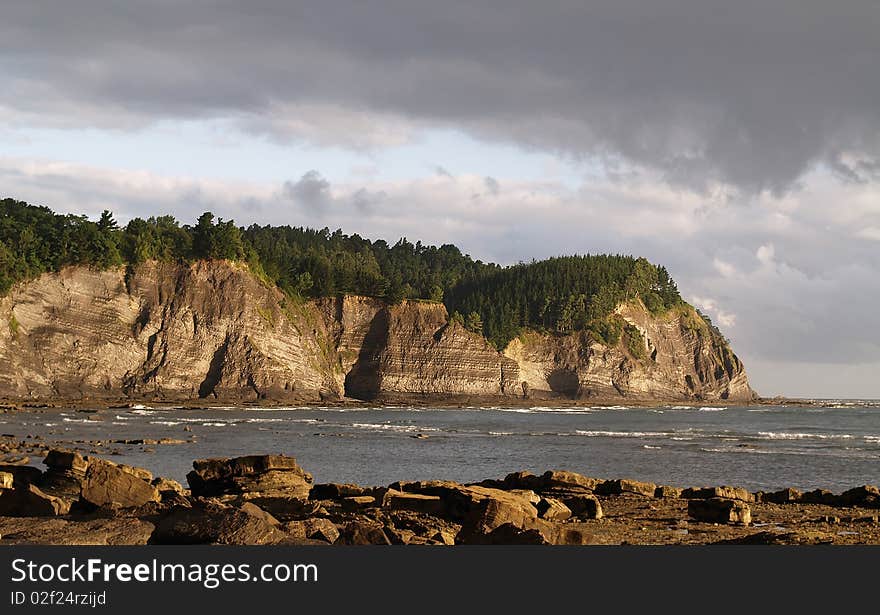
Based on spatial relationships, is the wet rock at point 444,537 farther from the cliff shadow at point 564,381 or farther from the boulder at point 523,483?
the cliff shadow at point 564,381

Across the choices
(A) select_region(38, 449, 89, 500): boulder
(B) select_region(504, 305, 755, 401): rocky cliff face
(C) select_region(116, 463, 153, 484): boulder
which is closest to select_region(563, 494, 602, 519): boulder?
(C) select_region(116, 463, 153, 484): boulder

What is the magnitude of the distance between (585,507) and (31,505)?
12141 millimetres

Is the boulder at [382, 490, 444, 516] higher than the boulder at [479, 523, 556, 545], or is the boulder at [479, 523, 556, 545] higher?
the boulder at [479, 523, 556, 545]

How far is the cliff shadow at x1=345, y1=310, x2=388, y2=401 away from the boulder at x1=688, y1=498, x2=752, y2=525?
11334 centimetres

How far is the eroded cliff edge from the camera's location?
322ft

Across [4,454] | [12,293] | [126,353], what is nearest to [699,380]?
[126,353]

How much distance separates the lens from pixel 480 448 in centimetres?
5300

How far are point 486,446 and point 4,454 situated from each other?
26.8 metres

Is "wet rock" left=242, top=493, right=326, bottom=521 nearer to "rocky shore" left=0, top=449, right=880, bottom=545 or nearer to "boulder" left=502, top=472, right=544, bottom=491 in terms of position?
"rocky shore" left=0, top=449, right=880, bottom=545

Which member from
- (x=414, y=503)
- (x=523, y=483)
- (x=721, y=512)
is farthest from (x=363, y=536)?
(x=523, y=483)

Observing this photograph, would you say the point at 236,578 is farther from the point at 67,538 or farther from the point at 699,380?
the point at 699,380

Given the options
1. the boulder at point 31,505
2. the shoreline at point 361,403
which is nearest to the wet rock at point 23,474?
the boulder at point 31,505

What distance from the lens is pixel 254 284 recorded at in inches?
4724

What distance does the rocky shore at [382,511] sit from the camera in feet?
45.9
